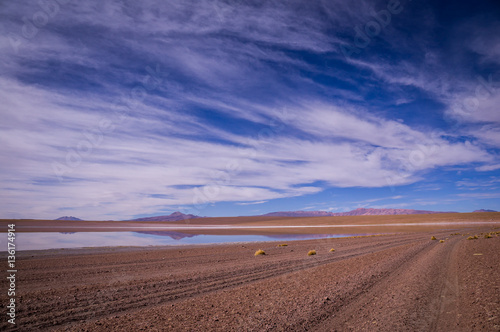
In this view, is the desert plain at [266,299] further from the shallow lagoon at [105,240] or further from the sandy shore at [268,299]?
the shallow lagoon at [105,240]

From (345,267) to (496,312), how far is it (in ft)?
24.3

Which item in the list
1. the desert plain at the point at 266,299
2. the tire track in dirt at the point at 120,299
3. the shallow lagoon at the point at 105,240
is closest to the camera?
the desert plain at the point at 266,299

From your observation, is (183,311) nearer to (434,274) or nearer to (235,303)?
(235,303)

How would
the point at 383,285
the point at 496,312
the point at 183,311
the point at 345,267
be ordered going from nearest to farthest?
1. the point at 496,312
2. the point at 183,311
3. the point at 383,285
4. the point at 345,267

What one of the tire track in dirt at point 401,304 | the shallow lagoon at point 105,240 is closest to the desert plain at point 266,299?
the tire track in dirt at point 401,304

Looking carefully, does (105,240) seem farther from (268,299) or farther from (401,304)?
(401,304)

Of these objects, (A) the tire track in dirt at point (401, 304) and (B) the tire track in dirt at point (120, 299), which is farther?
(B) the tire track in dirt at point (120, 299)

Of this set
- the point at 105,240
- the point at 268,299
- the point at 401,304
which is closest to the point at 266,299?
the point at 268,299

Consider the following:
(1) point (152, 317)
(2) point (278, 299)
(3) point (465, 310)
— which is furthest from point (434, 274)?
(1) point (152, 317)

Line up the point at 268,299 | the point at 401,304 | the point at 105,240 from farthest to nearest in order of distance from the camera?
the point at 105,240, the point at 268,299, the point at 401,304

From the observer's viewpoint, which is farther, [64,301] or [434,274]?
[434,274]

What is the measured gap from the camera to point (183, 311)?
7.02 meters

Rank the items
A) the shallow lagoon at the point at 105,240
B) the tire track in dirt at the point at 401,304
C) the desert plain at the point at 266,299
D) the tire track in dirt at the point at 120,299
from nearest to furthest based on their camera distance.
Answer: the tire track in dirt at the point at 401,304 → the desert plain at the point at 266,299 → the tire track in dirt at the point at 120,299 → the shallow lagoon at the point at 105,240

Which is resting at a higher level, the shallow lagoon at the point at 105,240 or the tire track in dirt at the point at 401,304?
the tire track in dirt at the point at 401,304
